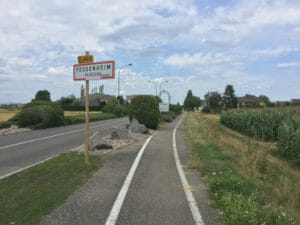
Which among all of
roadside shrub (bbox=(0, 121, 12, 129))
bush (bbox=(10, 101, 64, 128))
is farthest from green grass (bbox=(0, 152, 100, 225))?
bush (bbox=(10, 101, 64, 128))

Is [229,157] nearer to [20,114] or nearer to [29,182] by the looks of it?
[29,182]

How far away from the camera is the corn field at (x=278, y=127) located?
9.52 meters

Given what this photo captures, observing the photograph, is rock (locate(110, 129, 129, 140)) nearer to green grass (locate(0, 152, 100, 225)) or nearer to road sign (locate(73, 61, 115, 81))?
green grass (locate(0, 152, 100, 225))

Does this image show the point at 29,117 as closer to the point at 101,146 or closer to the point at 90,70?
the point at 101,146

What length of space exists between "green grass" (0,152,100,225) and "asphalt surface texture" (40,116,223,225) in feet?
0.72

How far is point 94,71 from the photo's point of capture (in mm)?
6434

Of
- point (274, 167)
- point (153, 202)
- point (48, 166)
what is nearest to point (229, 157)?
point (274, 167)

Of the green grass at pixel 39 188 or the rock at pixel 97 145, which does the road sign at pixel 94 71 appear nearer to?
the green grass at pixel 39 188

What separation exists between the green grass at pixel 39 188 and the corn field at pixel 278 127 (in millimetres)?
5780

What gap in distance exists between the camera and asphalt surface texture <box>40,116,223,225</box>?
3.29m

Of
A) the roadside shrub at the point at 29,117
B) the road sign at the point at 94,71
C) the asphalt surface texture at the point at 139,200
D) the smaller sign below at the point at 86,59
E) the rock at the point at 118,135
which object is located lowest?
the asphalt surface texture at the point at 139,200

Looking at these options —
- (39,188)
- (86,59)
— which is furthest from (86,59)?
(39,188)

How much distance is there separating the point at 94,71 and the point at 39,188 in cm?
341

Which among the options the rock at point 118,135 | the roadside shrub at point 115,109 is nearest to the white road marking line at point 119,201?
the rock at point 118,135
